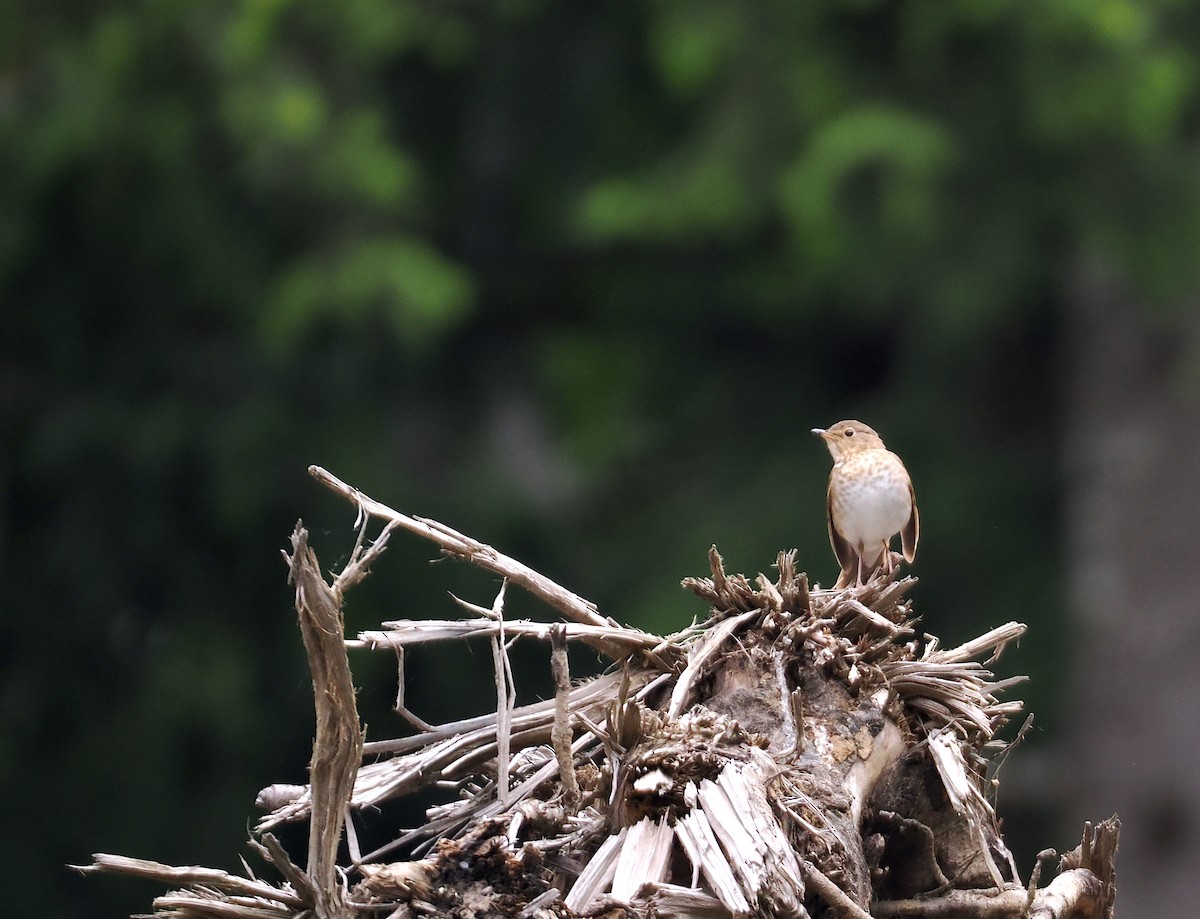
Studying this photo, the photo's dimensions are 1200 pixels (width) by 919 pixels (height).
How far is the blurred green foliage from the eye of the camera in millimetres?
9086

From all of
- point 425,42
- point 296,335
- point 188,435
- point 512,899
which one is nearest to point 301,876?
point 512,899

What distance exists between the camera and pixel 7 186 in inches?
413

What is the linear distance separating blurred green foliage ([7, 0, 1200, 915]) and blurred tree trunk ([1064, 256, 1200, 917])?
32.2 inches

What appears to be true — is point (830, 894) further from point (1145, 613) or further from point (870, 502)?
point (1145, 613)

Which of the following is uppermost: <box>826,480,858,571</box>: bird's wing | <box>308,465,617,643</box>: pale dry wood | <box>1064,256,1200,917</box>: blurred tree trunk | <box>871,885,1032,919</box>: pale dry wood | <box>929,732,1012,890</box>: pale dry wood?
<box>1064,256,1200,917</box>: blurred tree trunk

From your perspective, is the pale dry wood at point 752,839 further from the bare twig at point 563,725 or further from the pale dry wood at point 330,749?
the pale dry wood at point 330,749

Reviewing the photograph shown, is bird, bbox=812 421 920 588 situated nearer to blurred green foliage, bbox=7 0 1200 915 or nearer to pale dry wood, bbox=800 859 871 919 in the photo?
pale dry wood, bbox=800 859 871 919

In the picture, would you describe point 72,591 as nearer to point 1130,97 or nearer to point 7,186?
point 7,186

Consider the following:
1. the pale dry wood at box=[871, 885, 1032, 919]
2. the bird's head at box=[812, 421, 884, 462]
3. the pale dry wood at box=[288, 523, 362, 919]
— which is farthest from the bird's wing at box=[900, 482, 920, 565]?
the pale dry wood at box=[288, 523, 362, 919]

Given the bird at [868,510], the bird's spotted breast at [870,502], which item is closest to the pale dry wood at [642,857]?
the bird at [868,510]

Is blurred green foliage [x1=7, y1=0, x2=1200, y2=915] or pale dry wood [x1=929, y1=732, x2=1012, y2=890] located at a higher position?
blurred green foliage [x1=7, y1=0, x2=1200, y2=915]

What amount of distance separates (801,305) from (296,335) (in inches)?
122

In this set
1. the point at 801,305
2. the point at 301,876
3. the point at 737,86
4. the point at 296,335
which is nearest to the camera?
the point at 301,876

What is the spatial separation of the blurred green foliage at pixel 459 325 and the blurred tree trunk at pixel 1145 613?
82 cm
